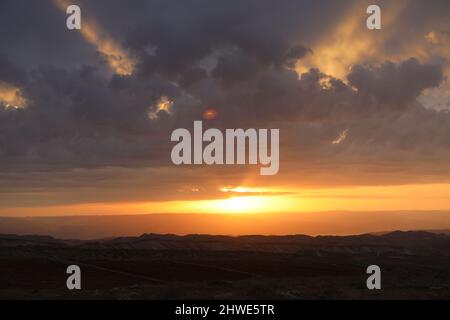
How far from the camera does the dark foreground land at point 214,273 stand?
44906 millimetres

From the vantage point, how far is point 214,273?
7206 cm

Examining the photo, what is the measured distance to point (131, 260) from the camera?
8962 centimetres

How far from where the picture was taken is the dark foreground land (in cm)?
4491
